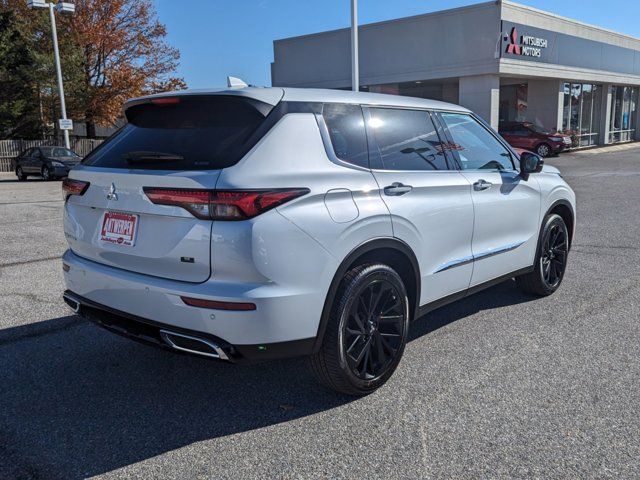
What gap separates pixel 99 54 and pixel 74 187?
32401mm

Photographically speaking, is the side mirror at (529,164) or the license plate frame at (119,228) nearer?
the license plate frame at (119,228)

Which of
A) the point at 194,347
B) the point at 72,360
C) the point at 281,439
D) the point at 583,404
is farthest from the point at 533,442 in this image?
the point at 72,360

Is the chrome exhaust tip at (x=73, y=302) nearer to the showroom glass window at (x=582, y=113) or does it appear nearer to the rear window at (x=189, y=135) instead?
the rear window at (x=189, y=135)

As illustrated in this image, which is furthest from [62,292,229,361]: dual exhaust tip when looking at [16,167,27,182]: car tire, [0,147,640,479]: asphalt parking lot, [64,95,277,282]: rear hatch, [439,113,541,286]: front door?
[16,167,27,182]: car tire

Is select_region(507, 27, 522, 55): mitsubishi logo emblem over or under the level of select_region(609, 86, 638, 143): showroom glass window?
over

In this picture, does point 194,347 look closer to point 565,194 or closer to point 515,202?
point 515,202

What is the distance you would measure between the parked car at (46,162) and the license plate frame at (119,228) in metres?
20.3

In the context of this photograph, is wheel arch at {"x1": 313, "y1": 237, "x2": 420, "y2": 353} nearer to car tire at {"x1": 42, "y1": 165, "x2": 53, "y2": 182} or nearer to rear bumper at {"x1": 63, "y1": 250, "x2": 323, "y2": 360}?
rear bumper at {"x1": 63, "y1": 250, "x2": 323, "y2": 360}

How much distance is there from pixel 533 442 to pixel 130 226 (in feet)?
7.90

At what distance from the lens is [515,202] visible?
475 centimetres

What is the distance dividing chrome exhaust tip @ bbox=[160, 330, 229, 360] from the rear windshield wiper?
35.9 inches

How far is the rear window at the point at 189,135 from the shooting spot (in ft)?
9.87

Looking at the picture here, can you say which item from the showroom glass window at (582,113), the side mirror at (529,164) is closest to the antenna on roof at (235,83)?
the side mirror at (529,164)

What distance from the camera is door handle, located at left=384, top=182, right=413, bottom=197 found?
348 cm
